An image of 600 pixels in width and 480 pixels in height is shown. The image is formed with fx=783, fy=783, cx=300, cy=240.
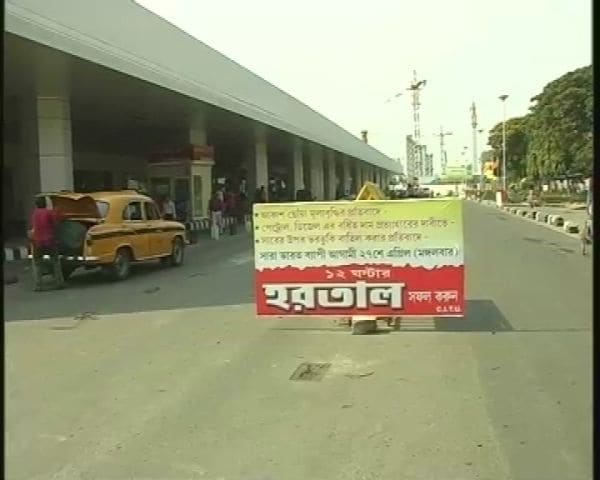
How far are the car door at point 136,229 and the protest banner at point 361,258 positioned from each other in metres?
7.11

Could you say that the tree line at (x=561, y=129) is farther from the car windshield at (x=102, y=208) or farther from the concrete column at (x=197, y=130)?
the car windshield at (x=102, y=208)

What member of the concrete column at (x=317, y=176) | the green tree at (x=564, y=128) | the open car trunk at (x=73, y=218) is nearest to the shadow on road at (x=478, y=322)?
the open car trunk at (x=73, y=218)

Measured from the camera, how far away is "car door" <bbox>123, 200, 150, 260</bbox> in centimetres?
1564

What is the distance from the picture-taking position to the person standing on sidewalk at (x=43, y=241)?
1388 centimetres

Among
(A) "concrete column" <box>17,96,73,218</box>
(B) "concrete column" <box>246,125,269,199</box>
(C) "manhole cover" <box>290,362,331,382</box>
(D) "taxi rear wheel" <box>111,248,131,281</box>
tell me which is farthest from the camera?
(B) "concrete column" <box>246,125,269,199</box>

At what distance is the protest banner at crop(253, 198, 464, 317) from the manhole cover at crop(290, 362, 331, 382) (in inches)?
65.8

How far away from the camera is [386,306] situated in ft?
28.9

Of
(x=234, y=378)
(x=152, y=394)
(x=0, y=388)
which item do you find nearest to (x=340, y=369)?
(x=234, y=378)

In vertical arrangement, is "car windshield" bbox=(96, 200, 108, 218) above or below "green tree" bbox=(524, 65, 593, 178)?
below

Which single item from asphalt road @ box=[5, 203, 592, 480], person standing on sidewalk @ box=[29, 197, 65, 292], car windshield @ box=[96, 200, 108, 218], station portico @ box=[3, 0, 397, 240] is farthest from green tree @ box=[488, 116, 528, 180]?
asphalt road @ box=[5, 203, 592, 480]

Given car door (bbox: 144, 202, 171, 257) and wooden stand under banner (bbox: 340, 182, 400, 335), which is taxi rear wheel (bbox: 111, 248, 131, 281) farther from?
wooden stand under banner (bbox: 340, 182, 400, 335)

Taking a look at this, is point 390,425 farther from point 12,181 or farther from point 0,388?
point 12,181

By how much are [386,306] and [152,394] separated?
3347 mm

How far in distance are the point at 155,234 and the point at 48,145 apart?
5.68 metres
